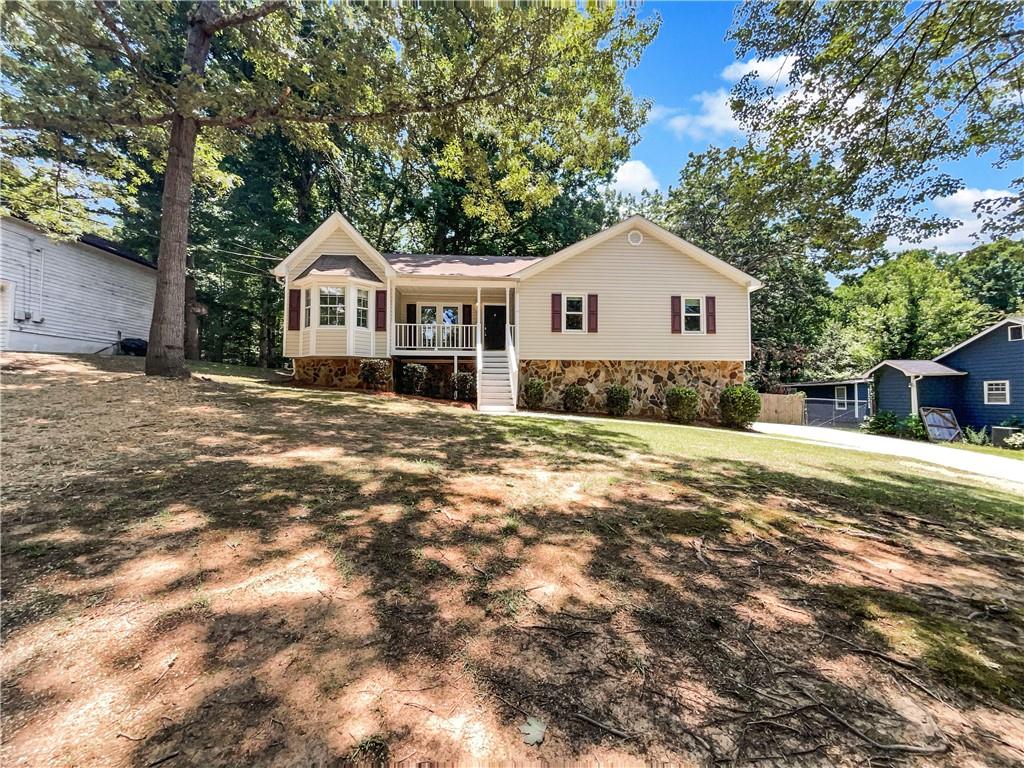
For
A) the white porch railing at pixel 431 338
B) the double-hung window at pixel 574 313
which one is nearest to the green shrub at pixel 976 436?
the double-hung window at pixel 574 313

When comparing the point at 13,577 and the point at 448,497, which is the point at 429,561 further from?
the point at 13,577

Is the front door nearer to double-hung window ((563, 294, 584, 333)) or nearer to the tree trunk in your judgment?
double-hung window ((563, 294, 584, 333))

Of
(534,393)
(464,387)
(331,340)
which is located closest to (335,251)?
(331,340)

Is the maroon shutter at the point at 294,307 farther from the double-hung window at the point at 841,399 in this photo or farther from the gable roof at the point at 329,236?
the double-hung window at the point at 841,399

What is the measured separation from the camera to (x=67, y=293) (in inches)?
574

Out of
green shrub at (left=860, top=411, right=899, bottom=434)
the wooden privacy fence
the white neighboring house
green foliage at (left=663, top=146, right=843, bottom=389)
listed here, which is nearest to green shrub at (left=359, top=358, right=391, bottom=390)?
the white neighboring house

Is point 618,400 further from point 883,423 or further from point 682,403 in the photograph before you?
point 883,423

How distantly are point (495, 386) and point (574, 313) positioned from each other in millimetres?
4031

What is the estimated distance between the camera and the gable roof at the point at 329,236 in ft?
49.1

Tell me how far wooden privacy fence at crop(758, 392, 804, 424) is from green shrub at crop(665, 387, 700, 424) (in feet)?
26.6

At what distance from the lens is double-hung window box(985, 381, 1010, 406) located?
56.6 ft

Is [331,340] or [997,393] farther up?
[331,340]

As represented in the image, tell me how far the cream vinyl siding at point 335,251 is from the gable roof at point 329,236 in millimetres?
119

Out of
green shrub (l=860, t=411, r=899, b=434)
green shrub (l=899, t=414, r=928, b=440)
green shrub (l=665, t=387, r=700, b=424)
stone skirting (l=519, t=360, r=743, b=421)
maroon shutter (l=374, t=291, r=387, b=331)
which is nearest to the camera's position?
green shrub (l=665, t=387, r=700, b=424)
